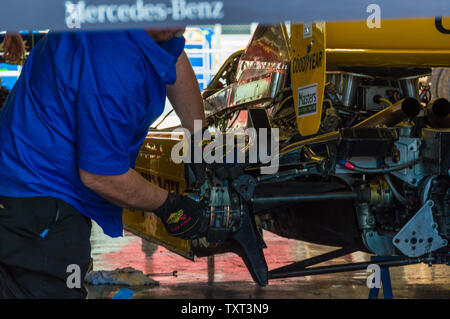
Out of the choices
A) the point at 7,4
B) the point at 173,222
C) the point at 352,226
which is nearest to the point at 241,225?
the point at 352,226

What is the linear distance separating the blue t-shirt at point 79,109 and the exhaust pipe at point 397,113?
1764mm

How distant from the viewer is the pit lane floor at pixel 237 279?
16.5ft

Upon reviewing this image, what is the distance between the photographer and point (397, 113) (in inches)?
141

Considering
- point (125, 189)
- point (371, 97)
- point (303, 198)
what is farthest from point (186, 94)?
point (371, 97)

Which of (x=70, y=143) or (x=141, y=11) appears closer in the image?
(x=141, y=11)

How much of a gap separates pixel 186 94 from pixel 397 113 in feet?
4.80

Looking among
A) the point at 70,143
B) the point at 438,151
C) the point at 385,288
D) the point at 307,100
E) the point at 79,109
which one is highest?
the point at 79,109

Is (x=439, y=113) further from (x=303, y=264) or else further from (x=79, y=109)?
(x=79, y=109)

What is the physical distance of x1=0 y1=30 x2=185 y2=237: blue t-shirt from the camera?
1927 millimetres
